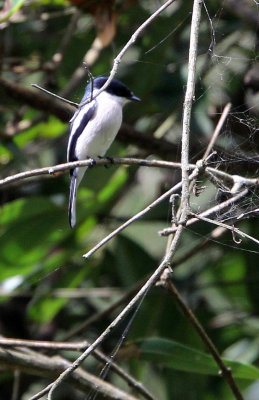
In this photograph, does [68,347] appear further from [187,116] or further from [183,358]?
[187,116]

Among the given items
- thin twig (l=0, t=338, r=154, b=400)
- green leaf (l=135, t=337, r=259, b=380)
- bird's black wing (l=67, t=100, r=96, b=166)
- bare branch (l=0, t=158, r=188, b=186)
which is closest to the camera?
bare branch (l=0, t=158, r=188, b=186)

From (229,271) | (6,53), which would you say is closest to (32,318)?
(229,271)

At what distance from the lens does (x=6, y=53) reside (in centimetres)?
376

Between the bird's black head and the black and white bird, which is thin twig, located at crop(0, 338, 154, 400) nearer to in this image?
the black and white bird

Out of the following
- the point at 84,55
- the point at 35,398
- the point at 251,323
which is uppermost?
the point at 84,55

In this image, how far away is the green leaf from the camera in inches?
106

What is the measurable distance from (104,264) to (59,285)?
0.29 metres

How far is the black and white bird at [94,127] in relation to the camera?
310 cm

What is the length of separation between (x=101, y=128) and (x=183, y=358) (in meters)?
0.98

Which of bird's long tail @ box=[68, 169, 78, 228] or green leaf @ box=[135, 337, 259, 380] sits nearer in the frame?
green leaf @ box=[135, 337, 259, 380]

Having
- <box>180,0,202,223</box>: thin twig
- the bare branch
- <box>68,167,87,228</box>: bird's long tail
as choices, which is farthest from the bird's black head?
<box>180,0,202,223</box>: thin twig

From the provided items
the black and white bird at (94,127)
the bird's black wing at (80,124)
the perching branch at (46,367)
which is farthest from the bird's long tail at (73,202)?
the perching branch at (46,367)

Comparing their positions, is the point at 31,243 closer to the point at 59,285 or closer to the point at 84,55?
the point at 59,285

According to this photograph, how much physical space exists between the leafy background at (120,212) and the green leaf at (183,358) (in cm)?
22
